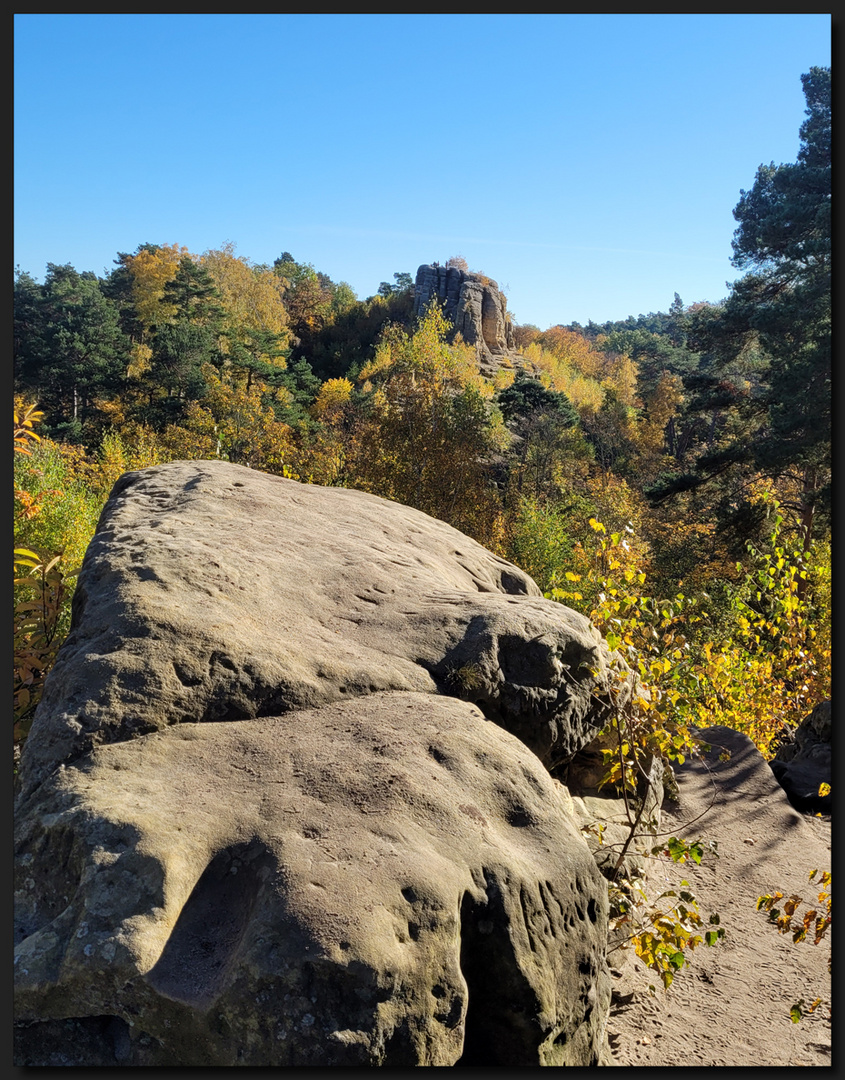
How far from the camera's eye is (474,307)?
6025 cm

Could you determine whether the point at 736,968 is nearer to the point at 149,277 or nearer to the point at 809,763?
the point at 809,763

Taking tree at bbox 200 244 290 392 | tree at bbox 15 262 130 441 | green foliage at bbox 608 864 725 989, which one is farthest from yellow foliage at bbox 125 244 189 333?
green foliage at bbox 608 864 725 989

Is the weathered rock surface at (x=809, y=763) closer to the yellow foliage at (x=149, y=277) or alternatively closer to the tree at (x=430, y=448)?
the tree at (x=430, y=448)

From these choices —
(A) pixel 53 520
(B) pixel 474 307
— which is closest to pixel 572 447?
(B) pixel 474 307

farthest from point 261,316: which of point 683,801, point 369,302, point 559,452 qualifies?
point 683,801

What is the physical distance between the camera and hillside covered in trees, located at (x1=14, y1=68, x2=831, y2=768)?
27.1 ft

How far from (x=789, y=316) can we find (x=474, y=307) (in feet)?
143

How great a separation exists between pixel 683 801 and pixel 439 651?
4.19 meters

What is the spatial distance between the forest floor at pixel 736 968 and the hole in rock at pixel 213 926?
8.37 ft

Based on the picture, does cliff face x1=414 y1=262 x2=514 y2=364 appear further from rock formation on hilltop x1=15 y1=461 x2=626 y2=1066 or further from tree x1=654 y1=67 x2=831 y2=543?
rock formation on hilltop x1=15 y1=461 x2=626 y2=1066

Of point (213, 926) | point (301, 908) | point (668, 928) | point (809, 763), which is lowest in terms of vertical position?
point (809, 763)

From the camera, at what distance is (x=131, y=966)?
2.75 meters

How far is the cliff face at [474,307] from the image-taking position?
59281 mm

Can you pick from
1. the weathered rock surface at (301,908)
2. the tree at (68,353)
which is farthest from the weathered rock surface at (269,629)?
the tree at (68,353)
